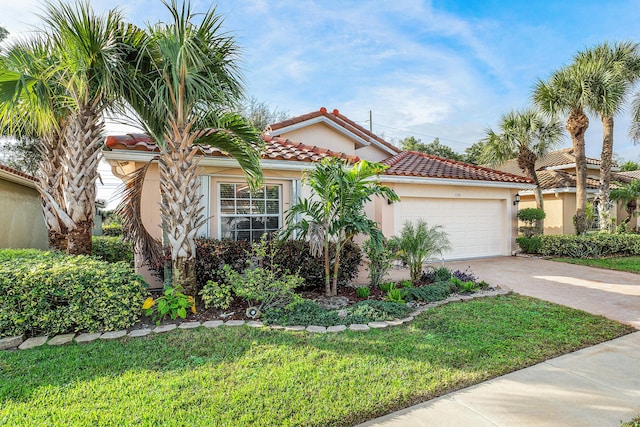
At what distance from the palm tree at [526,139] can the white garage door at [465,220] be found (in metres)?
5.20

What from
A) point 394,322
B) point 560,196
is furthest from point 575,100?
point 394,322

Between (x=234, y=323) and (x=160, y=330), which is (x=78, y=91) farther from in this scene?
(x=234, y=323)

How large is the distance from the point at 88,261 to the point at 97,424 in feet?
12.8

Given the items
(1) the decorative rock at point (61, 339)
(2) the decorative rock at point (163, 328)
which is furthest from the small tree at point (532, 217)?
(1) the decorative rock at point (61, 339)

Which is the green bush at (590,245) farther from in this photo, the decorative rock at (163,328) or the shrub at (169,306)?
the decorative rock at (163,328)

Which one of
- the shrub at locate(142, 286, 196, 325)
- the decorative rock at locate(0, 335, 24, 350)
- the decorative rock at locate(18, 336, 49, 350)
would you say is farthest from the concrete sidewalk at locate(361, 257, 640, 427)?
the decorative rock at locate(0, 335, 24, 350)

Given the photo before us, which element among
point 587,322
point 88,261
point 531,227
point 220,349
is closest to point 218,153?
point 88,261

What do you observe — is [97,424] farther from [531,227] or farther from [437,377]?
[531,227]

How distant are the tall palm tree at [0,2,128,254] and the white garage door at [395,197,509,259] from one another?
9.45 meters

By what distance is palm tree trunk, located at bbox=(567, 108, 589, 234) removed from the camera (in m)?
15.1

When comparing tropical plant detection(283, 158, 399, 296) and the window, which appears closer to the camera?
tropical plant detection(283, 158, 399, 296)

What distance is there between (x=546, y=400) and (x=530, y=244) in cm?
1318

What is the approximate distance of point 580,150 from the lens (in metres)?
15.5

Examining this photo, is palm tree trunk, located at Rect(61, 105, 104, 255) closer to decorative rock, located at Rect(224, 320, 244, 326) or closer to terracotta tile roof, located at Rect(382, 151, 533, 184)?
decorative rock, located at Rect(224, 320, 244, 326)
